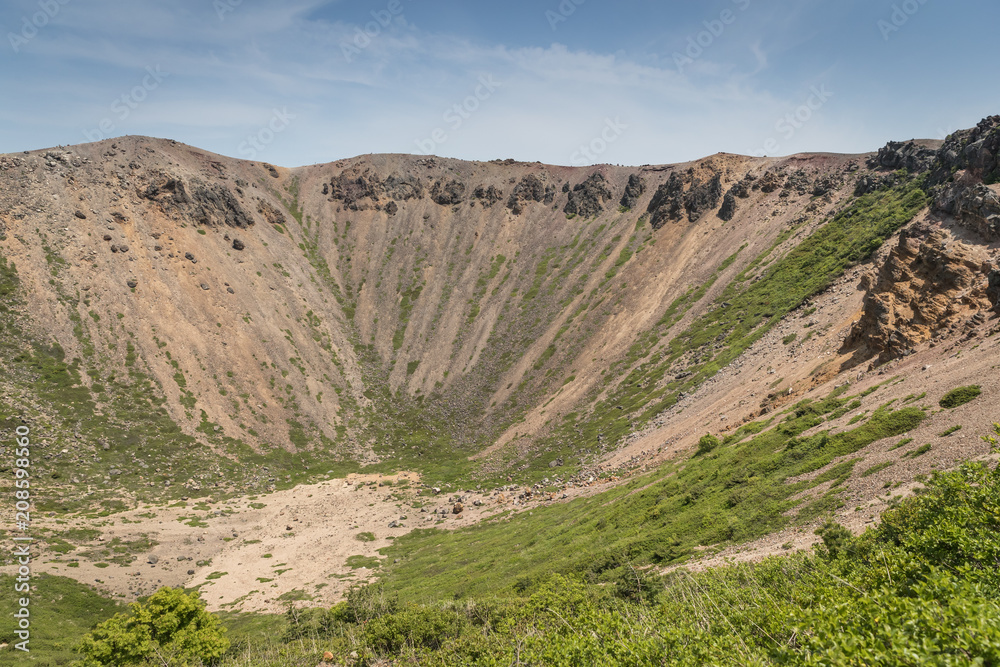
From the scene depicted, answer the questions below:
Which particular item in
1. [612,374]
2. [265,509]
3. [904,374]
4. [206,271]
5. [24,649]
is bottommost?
[265,509]

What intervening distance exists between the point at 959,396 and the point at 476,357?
81035mm

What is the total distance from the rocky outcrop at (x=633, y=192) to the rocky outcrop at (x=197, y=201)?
9616cm

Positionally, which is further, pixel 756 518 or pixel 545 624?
pixel 756 518

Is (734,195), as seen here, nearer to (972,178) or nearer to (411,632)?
(972,178)

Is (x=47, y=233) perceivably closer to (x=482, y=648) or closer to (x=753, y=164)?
(x=482, y=648)

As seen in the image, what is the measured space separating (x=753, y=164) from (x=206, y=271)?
124652 millimetres

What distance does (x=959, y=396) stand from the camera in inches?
1048

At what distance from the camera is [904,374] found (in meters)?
35.0

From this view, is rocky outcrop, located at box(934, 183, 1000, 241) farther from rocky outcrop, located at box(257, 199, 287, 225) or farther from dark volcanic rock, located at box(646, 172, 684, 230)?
rocky outcrop, located at box(257, 199, 287, 225)

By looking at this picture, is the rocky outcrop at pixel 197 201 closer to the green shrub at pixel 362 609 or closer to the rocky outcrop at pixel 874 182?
the green shrub at pixel 362 609

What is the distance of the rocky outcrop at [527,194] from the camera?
13512 cm

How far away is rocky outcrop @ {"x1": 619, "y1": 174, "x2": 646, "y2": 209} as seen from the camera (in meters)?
125

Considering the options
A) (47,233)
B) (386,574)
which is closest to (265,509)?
(386,574)

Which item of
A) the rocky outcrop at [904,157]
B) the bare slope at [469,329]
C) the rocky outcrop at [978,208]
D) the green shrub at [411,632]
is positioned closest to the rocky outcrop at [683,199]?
the bare slope at [469,329]
